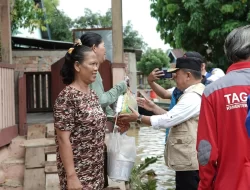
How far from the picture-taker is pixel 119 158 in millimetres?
3129

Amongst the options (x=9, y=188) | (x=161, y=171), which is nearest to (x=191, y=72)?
(x=9, y=188)

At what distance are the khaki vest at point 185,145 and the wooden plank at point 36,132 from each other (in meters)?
3.07

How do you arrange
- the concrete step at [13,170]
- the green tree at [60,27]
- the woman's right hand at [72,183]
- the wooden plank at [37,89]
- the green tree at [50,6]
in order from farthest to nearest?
the green tree at [50,6]
the green tree at [60,27]
the wooden plank at [37,89]
the concrete step at [13,170]
the woman's right hand at [72,183]

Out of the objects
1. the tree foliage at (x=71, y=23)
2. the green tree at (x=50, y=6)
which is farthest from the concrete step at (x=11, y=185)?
the green tree at (x=50, y=6)

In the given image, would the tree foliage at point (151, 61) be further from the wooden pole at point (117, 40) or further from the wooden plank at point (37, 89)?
the wooden pole at point (117, 40)

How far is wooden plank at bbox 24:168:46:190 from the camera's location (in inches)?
190

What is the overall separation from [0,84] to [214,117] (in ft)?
12.5

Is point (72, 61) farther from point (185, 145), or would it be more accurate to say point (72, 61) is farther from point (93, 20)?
point (93, 20)

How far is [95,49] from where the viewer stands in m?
3.29

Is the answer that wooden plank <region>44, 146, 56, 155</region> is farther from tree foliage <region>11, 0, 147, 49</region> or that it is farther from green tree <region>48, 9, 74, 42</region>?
green tree <region>48, 9, 74, 42</region>

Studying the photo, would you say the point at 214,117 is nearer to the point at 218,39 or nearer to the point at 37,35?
the point at 218,39

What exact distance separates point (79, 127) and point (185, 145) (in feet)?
3.26

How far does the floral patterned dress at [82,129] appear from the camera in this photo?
2.64 metres

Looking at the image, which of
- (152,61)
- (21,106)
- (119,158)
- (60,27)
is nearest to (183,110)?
(119,158)
